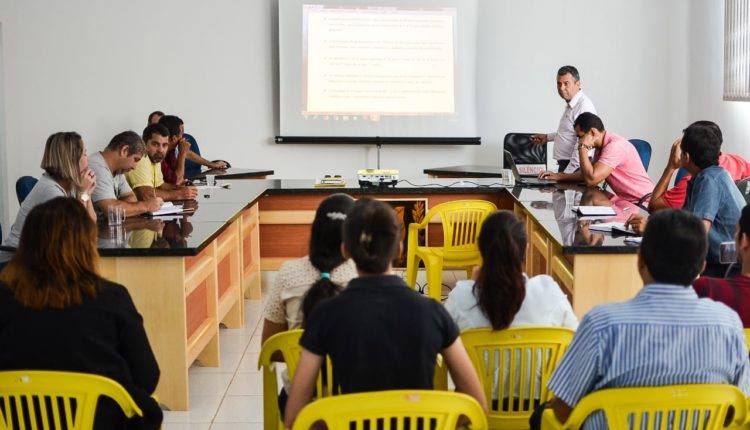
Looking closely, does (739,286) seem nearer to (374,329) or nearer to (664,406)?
(664,406)

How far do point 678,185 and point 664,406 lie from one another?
331cm

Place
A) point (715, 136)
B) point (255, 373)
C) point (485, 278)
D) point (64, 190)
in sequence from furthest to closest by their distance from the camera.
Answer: point (255, 373) < point (64, 190) < point (715, 136) < point (485, 278)

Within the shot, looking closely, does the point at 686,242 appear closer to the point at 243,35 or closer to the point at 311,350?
the point at 311,350

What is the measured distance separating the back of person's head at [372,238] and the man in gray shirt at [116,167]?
9.46 ft

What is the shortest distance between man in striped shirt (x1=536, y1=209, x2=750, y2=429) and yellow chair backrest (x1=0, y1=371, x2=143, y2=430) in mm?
1057

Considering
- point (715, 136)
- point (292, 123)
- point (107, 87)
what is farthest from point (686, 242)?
point (107, 87)

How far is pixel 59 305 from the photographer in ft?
7.62

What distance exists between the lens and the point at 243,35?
28.5 ft

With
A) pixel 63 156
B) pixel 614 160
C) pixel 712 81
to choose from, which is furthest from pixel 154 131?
pixel 712 81

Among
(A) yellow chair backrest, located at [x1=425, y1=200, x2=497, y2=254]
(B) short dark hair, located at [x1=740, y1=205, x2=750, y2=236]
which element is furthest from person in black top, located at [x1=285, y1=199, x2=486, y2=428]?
(A) yellow chair backrest, located at [x1=425, y1=200, x2=497, y2=254]

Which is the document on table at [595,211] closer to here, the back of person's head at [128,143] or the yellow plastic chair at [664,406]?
the back of person's head at [128,143]

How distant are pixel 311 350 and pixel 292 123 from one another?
6787 millimetres

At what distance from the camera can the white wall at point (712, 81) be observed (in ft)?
24.3

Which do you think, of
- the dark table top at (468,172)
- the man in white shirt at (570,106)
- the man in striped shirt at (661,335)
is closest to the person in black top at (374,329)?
the man in striped shirt at (661,335)
